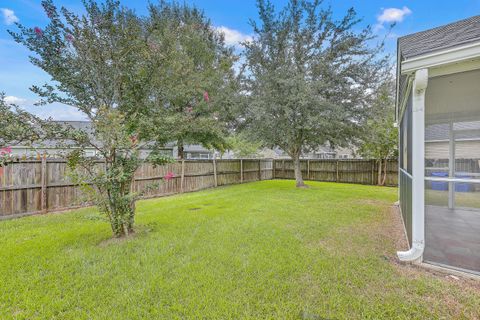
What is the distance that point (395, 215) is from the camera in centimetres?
604

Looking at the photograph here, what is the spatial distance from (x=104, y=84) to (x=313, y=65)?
7.86 metres

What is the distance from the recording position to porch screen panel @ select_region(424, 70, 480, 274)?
3.36 m

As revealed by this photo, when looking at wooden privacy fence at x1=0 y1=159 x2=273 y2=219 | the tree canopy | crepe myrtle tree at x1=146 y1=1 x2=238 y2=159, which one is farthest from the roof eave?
crepe myrtle tree at x1=146 y1=1 x2=238 y2=159

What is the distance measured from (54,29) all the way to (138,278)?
561 centimetres

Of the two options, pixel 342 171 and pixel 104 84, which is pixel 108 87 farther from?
pixel 342 171

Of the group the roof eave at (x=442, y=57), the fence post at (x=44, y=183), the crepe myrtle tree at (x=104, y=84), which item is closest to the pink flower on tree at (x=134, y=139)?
the crepe myrtle tree at (x=104, y=84)

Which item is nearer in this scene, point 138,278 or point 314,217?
point 138,278

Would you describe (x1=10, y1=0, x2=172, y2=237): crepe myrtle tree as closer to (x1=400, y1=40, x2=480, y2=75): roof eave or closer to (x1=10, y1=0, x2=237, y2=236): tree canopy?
(x1=10, y1=0, x2=237, y2=236): tree canopy

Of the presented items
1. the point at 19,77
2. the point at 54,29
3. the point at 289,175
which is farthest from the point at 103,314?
the point at 289,175

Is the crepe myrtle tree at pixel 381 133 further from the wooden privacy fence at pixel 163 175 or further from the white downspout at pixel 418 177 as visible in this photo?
the white downspout at pixel 418 177

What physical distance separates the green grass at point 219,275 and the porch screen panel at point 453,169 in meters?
0.75

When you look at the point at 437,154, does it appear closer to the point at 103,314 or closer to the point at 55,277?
the point at 103,314

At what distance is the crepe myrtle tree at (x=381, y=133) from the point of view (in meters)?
9.90

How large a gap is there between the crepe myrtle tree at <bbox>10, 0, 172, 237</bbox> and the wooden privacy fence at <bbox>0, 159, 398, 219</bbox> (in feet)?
1.58
